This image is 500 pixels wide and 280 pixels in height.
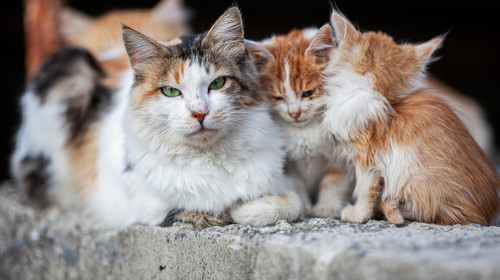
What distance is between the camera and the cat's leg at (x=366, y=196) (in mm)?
1952

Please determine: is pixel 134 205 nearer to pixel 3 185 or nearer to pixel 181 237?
pixel 181 237

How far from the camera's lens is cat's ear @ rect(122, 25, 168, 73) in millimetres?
1878

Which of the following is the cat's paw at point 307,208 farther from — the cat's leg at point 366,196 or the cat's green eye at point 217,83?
the cat's green eye at point 217,83

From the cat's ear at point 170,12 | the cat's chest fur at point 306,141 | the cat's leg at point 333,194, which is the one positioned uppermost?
the cat's ear at point 170,12

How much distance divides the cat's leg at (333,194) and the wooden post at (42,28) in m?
2.80

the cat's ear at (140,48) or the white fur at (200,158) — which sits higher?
the cat's ear at (140,48)

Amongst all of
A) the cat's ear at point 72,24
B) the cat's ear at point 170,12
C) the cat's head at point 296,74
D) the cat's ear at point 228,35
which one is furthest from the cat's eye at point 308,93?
the cat's ear at point 72,24

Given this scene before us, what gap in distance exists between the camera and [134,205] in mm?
2146

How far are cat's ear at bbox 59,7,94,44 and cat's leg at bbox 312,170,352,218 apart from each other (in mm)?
2721

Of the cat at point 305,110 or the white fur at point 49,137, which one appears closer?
the cat at point 305,110

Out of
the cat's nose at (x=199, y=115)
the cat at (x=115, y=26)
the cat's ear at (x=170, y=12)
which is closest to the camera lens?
the cat's nose at (x=199, y=115)

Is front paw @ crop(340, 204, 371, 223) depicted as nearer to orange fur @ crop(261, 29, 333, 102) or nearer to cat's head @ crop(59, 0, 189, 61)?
orange fur @ crop(261, 29, 333, 102)

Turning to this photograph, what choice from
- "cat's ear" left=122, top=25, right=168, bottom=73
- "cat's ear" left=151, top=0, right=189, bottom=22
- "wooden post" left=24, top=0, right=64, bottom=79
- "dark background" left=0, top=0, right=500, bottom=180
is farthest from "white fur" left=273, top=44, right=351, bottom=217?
"dark background" left=0, top=0, right=500, bottom=180

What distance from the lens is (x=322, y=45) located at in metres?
2.10
